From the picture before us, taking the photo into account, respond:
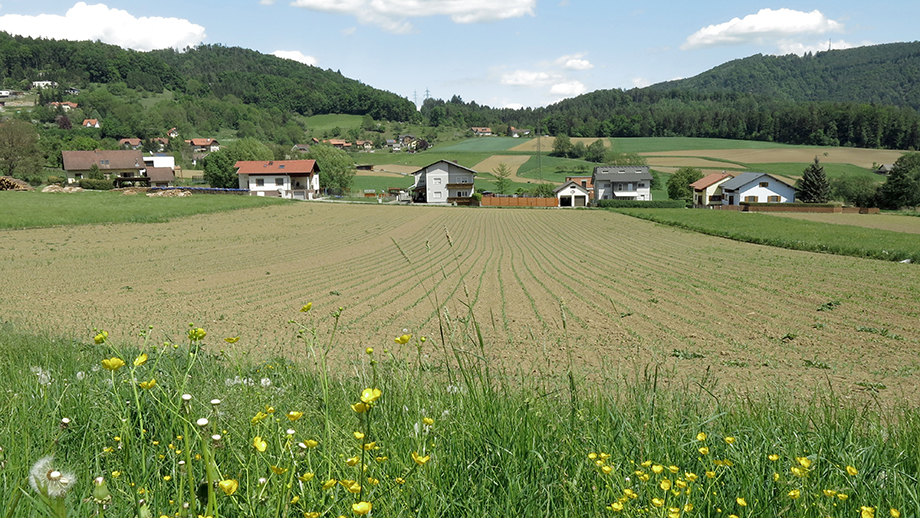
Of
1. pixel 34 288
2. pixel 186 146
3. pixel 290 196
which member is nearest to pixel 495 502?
pixel 34 288

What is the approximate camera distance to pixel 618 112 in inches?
7835

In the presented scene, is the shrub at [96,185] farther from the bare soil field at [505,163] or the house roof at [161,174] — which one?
the bare soil field at [505,163]

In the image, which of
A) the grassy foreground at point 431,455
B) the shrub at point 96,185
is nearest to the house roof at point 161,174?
the shrub at point 96,185

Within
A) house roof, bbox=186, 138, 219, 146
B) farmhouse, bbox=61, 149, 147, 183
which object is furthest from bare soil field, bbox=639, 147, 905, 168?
house roof, bbox=186, 138, 219, 146

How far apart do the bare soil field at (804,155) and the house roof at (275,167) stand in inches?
3362

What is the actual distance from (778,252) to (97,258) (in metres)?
31.6

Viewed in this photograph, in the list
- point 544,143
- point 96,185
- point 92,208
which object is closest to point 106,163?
point 96,185

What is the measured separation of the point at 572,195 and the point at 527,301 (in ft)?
226

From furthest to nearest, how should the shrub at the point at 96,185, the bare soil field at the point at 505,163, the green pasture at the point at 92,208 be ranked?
the bare soil field at the point at 505,163 → the shrub at the point at 96,185 → the green pasture at the point at 92,208

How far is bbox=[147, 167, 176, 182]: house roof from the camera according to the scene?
322ft

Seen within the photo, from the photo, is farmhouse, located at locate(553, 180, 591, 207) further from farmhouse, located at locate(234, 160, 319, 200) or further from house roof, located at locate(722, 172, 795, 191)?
farmhouse, located at locate(234, 160, 319, 200)

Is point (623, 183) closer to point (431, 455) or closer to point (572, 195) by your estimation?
point (572, 195)

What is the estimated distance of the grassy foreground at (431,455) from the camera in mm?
2416

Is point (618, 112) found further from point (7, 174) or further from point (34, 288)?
point (34, 288)
